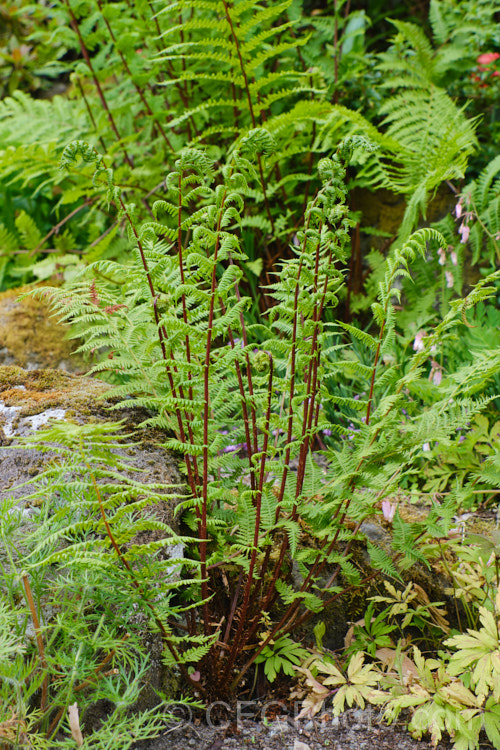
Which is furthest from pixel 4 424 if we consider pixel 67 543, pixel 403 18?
pixel 403 18

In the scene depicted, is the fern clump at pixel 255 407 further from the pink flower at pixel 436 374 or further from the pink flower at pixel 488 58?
the pink flower at pixel 488 58

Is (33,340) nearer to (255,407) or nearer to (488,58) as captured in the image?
(255,407)

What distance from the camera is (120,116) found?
342 cm

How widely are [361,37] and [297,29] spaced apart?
1.67 ft

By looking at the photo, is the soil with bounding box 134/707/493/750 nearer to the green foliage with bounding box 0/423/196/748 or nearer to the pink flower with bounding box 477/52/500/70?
the green foliage with bounding box 0/423/196/748

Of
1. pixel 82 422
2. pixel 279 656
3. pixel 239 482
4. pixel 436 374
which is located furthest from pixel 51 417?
pixel 436 374

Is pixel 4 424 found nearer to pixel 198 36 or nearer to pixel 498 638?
pixel 498 638

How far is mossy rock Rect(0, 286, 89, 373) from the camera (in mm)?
2934

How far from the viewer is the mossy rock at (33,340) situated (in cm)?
293

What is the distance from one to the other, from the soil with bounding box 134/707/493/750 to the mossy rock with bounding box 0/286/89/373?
1.87 metres

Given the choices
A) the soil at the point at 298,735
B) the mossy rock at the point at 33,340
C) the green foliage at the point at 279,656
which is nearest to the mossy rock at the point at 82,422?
the soil at the point at 298,735

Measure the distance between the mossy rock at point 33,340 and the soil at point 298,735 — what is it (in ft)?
6.13

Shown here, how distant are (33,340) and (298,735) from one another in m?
2.28

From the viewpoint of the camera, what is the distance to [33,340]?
301 cm
